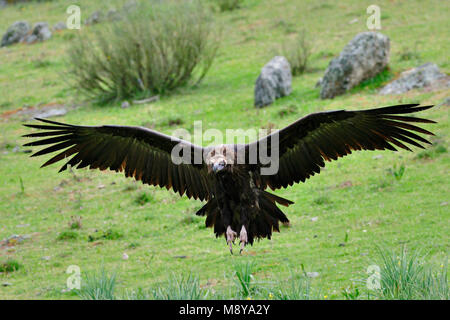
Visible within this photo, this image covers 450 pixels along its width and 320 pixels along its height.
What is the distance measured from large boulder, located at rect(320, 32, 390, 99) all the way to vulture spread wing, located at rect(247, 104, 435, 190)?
8.50 metres

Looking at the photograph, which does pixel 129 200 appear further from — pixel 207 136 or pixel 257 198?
pixel 257 198

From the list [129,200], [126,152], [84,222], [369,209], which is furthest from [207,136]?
[126,152]

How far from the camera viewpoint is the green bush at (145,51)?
63.8ft

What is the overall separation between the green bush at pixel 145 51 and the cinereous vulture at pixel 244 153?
1135 centimetres

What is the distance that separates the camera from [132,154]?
329 inches

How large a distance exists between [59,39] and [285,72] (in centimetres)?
1420

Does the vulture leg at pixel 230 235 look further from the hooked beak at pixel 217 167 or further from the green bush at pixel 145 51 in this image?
the green bush at pixel 145 51

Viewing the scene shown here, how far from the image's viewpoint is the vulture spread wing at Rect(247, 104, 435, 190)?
285 inches

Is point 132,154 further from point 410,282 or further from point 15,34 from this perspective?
point 15,34

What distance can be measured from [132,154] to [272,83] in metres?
9.00

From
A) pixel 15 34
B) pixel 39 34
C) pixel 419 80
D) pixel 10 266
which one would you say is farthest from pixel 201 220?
pixel 15 34

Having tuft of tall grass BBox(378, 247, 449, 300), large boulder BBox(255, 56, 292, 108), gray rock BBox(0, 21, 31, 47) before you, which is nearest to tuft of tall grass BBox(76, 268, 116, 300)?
tuft of tall grass BBox(378, 247, 449, 300)

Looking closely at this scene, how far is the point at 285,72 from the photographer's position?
1725 centimetres
